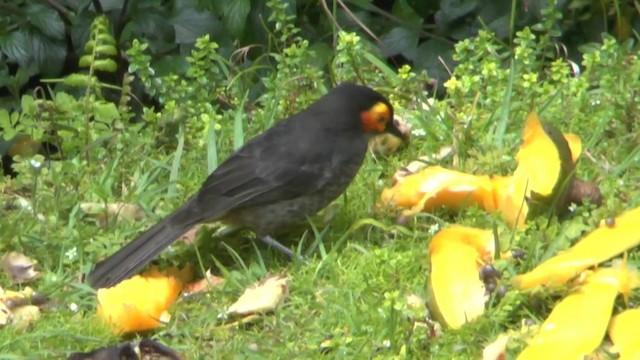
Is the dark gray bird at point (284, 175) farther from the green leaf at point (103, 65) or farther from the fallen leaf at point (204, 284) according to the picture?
the green leaf at point (103, 65)

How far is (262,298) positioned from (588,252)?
3.62ft

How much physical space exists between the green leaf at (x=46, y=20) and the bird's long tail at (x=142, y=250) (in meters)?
2.60

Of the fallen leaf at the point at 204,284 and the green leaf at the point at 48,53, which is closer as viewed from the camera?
the fallen leaf at the point at 204,284

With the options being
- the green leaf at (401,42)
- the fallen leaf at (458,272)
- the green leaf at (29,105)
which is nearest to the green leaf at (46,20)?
the green leaf at (29,105)

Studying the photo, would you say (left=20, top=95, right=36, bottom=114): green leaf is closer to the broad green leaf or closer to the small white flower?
the broad green leaf

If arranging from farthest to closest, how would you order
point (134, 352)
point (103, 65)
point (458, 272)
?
1. point (103, 65)
2. point (458, 272)
3. point (134, 352)

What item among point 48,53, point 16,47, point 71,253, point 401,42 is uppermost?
point 71,253

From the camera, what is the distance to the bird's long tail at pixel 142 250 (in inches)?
223

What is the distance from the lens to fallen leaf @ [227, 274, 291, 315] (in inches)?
209

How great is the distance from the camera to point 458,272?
5160 mm


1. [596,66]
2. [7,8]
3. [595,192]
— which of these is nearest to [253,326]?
[595,192]

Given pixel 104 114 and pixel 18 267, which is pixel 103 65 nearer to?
pixel 104 114

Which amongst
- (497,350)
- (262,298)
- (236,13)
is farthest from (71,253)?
(236,13)

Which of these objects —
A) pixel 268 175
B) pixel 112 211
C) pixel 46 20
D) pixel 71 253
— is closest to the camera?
pixel 71 253
